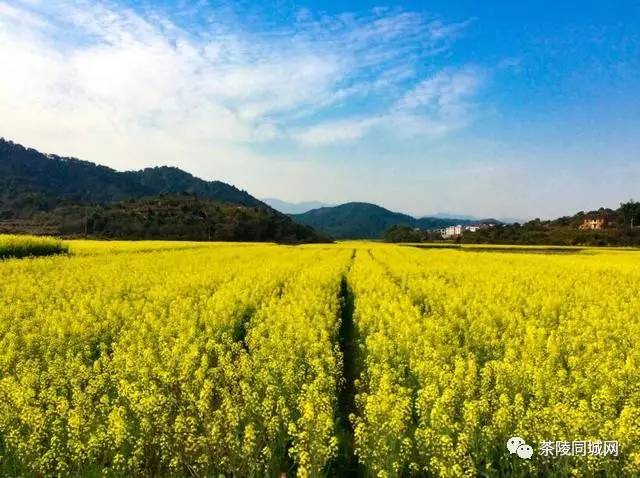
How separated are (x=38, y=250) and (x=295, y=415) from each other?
110ft

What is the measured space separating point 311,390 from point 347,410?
2.27 meters

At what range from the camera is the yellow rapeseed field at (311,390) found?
577 centimetres

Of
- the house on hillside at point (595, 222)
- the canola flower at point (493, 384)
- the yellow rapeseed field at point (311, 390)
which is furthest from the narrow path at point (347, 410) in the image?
the house on hillside at point (595, 222)

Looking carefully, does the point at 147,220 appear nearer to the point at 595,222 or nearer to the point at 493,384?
the point at 493,384

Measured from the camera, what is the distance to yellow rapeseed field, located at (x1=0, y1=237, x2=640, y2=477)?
5770 mm

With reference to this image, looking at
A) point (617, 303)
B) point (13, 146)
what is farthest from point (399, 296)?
point (13, 146)

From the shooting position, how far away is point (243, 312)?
42.5 feet

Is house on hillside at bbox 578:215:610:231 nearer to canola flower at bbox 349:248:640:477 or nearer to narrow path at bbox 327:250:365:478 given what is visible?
canola flower at bbox 349:248:640:477

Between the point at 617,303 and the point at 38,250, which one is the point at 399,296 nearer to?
the point at 617,303

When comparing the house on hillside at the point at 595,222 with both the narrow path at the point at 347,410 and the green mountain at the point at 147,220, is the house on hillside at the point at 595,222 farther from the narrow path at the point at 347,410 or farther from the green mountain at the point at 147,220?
the narrow path at the point at 347,410

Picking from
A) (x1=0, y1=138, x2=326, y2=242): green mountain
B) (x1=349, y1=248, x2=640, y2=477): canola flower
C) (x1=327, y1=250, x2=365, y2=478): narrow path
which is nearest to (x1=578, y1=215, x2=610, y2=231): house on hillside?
(x1=0, y1=138, x2=326, y2=242): green mountain

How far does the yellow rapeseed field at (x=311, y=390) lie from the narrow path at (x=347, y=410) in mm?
41

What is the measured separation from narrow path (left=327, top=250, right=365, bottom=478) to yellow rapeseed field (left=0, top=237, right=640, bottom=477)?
0.04m

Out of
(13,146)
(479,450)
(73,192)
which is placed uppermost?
(13,146)
